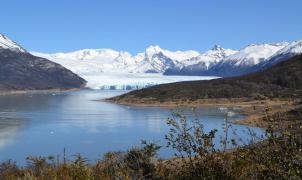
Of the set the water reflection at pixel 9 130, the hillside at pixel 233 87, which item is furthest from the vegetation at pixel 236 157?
the hillside at pixel 233 87

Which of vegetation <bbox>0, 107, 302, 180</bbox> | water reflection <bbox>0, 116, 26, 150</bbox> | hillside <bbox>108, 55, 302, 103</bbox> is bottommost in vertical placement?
water reflection <bbox>0, 116, 26, 150</bbox>

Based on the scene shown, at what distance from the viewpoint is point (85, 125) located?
61156 millimetres

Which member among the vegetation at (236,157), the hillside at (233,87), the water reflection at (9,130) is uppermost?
the hillside at (233,87)

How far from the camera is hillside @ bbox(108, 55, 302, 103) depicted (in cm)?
11688

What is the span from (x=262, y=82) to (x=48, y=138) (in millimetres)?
87609

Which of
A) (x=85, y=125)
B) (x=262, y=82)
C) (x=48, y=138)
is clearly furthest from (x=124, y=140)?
(x=262, y=82)

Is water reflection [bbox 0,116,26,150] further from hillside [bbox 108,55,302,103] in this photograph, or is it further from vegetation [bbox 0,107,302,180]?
hillside [bbox 108,55,302,103]

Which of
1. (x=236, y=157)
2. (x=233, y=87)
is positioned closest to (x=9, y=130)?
(x=236, y=157)

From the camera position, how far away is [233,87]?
12388 centimetres

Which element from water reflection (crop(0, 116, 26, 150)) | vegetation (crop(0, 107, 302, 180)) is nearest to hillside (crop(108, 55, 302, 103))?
water reflection (crop(0, 116, 26, 150))

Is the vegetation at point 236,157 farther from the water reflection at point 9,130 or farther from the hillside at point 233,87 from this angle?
the hillside at point 233,87

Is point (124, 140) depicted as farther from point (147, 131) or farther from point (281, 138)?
point (281, 138)

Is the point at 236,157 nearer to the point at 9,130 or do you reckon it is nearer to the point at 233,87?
the point at 9,130

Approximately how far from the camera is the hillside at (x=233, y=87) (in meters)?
117
